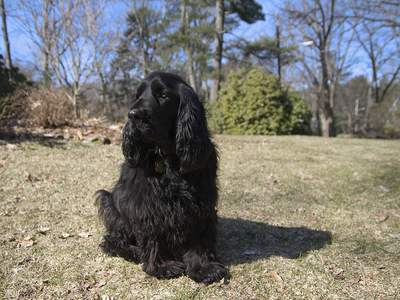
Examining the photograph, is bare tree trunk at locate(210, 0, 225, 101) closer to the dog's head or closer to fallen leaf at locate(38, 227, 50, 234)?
fallen leaf at locate(38, 227, 50, 234)

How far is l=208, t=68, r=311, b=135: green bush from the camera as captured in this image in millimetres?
12461

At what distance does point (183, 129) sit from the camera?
279cm

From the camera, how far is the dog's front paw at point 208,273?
296cm

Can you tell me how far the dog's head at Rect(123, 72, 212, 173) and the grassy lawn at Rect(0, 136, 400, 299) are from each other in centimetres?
99

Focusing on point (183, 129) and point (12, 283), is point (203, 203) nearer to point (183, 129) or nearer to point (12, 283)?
point (183, 129)

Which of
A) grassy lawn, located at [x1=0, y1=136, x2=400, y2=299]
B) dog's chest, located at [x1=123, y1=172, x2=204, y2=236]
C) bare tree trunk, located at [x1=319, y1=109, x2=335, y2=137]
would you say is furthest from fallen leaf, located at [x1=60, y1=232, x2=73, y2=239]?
bare tree trunk, located at [x1=319, y1=109, x2=335, y2=137]

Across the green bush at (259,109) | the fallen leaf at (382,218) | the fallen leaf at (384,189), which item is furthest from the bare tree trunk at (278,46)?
the fallen leaf at (382,218)

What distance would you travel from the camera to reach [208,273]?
Result: 2.98m

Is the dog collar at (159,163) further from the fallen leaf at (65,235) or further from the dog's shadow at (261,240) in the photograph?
the fallen leaf at (65,235)

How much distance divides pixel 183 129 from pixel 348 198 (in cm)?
368

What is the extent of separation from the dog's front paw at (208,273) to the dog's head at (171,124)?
77cm

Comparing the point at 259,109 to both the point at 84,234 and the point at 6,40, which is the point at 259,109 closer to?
the point at 6,40

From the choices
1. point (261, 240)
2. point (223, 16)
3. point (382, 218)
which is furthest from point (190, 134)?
Answer: point (223, 16)

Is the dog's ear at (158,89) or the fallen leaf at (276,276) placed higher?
the dog's ear at (158,89)
